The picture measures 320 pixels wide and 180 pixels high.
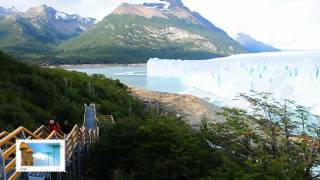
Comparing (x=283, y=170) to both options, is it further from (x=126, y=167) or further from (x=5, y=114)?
(x=5, y=114)

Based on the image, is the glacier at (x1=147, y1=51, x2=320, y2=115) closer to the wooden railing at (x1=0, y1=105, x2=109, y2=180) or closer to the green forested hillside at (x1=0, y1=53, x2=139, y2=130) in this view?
the green forested hillside at (x1=0, y1=53, x2=139, y2=130)

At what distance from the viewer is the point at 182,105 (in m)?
44.2

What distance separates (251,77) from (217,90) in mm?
9337

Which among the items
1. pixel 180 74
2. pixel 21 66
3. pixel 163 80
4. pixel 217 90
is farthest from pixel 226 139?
pixel 163 80

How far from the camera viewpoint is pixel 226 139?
10.9 metres
